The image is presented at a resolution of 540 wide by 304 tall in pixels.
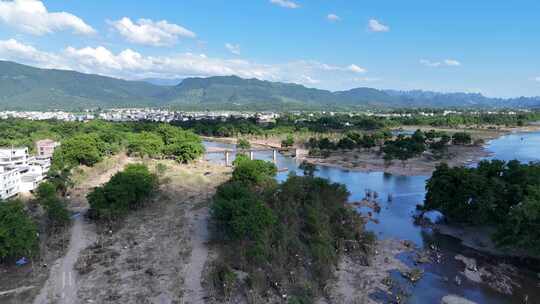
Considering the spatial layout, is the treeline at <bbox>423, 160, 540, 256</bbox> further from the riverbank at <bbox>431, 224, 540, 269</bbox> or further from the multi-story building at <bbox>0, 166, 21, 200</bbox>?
the multi-story building at <bbox>0, 166, 21, 200</bbox>

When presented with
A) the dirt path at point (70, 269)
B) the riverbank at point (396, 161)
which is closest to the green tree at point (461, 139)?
the riverbank at point (396, 161)

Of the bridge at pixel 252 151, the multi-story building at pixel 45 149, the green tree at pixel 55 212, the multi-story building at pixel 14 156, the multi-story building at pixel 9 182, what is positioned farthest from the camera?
the bridge at pixel 252 151

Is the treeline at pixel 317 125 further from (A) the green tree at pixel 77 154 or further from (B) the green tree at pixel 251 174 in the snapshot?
(B) the green tree at pixel 251 174

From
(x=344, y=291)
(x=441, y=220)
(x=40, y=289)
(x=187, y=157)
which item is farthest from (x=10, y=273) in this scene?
(x=187, y=157)

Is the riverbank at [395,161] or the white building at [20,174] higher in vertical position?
the white building at [20,174]

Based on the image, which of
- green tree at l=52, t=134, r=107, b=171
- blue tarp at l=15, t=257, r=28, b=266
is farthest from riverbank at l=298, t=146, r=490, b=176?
blue tarp at l=15, t=257, r=28, b=266

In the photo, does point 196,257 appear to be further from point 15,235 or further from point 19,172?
point 19,172

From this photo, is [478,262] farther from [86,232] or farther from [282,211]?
[86,232]
